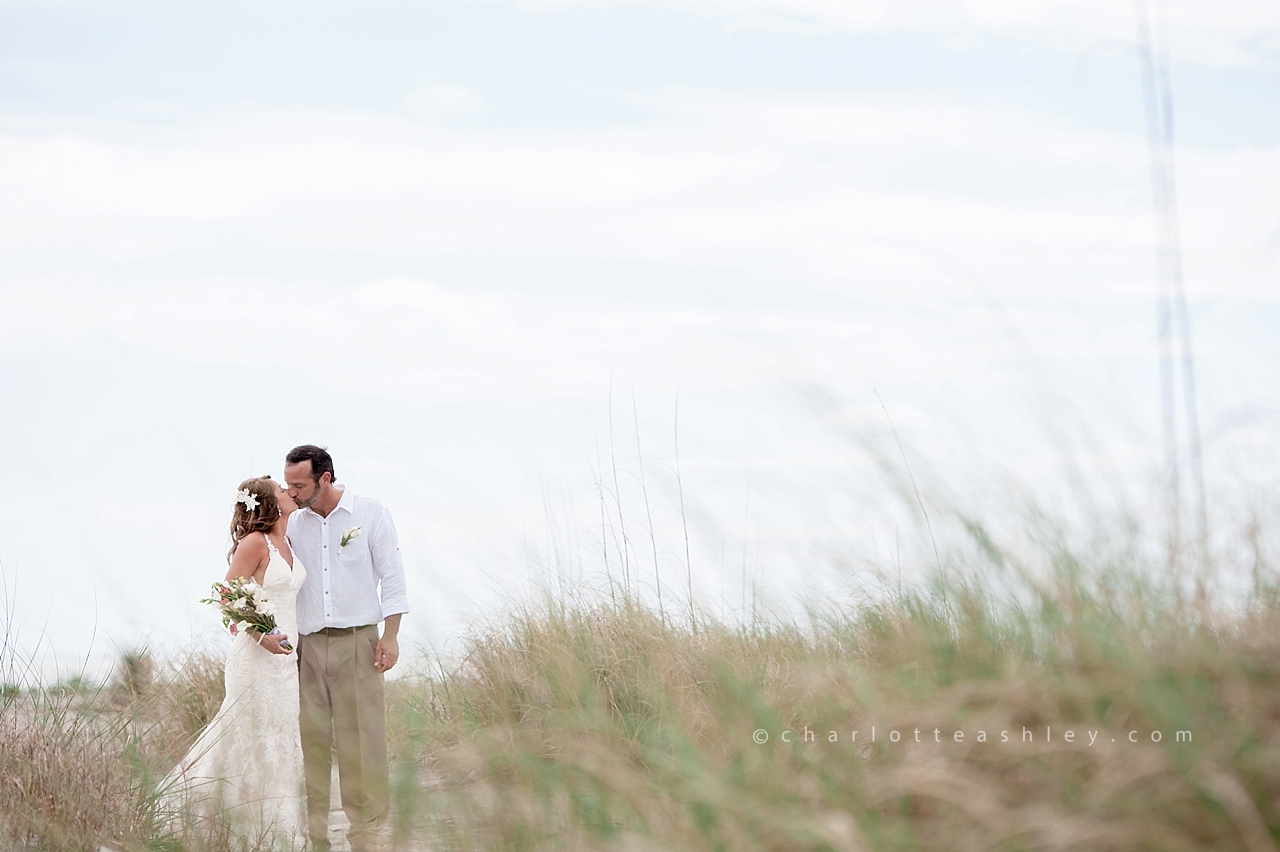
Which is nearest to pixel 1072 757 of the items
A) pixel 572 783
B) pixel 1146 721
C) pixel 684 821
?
pixel 1146 721

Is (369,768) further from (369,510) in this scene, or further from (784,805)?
(784,805)

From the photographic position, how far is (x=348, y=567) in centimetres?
671

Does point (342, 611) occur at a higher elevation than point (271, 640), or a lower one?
higher

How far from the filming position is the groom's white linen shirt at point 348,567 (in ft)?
21.9

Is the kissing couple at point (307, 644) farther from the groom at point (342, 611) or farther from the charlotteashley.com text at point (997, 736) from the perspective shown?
the charlotteashley.com text at point (997, 736)

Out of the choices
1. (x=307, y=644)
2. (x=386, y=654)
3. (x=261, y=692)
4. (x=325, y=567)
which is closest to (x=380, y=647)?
(x=386, y=654)

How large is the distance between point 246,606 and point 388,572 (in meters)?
0.80

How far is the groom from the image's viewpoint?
6.63m

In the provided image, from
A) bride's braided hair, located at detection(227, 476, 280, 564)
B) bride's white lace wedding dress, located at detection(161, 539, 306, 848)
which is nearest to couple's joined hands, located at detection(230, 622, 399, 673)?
bride's white lace wedding dress, located at detection(161, 539, 306, 848)

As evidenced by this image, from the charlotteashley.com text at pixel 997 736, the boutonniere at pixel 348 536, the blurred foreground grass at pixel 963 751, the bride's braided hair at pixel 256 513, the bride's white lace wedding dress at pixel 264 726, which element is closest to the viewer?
the blurred foreground grass at pixel 963 751

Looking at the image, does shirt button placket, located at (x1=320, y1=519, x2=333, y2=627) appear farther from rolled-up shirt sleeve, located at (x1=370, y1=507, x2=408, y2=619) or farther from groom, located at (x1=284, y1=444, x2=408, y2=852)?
rolled-up shirt sleeve, located at (x1=370, y1=507, x2=408, y2=619)

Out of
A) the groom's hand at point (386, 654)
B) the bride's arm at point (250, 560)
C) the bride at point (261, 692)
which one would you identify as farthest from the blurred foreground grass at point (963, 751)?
the bride's arm at point (250, 560)

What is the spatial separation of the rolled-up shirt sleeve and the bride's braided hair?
642 mm

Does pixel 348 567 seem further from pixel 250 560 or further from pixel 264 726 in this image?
pixel 264 726
